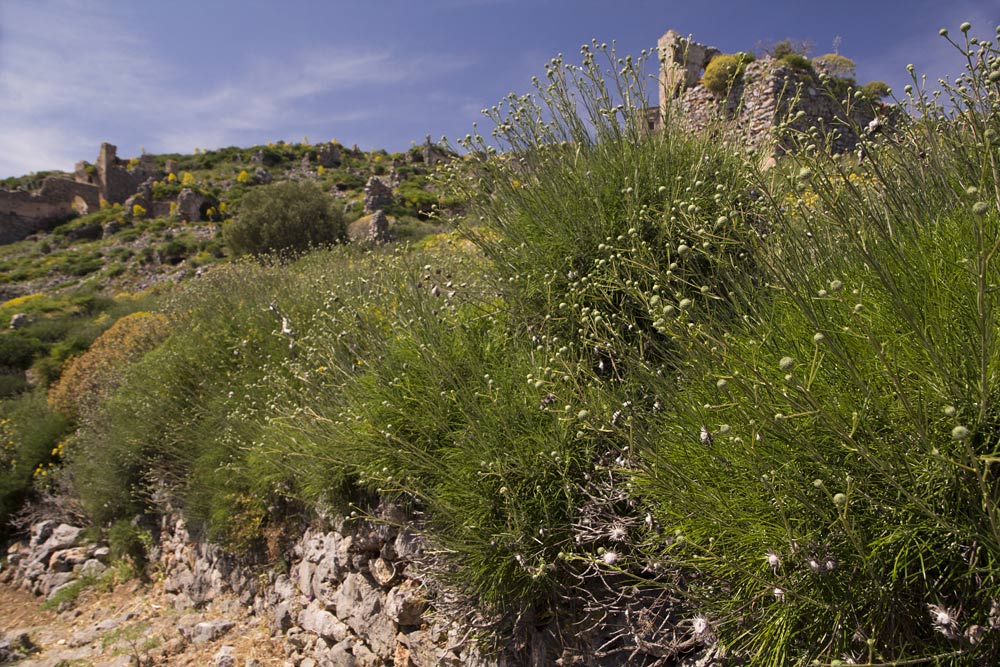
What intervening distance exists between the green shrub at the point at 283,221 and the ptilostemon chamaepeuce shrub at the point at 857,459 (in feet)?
68.3

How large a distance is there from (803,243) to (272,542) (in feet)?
15.2

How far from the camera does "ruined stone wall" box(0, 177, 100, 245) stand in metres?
47.3

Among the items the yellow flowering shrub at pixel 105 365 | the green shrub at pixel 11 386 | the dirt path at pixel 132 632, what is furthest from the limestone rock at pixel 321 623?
the green shrub at pixel 11 386

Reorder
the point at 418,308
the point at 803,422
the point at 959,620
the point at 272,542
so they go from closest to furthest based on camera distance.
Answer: the point at 959,620
the point at 803,422
the point at 418,308
the point at 272,542

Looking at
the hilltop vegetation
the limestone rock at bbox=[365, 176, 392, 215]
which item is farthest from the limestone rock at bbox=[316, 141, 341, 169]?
the hilltop vegetation

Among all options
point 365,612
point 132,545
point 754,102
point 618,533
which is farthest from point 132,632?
point 754,102

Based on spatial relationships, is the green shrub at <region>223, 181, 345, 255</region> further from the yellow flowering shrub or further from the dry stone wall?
the dry stone wall

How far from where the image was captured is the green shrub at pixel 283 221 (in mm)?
22016

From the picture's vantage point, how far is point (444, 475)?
2.82m

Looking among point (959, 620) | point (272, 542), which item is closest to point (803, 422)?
point (959, 620)

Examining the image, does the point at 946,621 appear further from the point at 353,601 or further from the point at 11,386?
the point at 11,386

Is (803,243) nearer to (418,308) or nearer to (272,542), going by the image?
(418,308)

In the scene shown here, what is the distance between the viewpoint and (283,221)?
22.4 meters

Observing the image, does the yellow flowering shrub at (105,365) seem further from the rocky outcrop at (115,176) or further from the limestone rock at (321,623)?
the rocky outcrop at (115,176)
